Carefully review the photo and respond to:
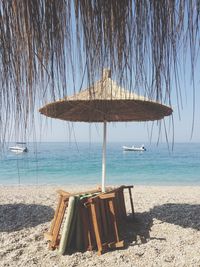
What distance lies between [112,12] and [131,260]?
3168mm

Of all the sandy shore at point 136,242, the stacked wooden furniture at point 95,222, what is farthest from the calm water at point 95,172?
the stacked wooden furniture at point 95,222

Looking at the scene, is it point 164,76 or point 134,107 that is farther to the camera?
point 134,107

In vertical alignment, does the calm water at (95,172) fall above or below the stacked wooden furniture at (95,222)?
below

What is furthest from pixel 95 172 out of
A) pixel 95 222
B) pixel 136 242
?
pixel 95 222

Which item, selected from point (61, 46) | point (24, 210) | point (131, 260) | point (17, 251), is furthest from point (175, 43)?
point (24, 210)

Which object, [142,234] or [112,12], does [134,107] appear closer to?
[142,234]

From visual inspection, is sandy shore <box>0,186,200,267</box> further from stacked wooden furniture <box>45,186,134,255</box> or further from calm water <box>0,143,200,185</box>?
calm water <box>0,143,200,185</box>

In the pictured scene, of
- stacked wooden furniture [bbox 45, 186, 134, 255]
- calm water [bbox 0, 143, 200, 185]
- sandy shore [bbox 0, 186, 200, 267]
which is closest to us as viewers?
sandy shore [bbox 0, 186, 200, 267]

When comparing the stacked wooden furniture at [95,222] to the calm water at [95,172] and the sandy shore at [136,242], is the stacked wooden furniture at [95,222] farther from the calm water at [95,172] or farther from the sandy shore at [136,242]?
the calm water at [95,172]

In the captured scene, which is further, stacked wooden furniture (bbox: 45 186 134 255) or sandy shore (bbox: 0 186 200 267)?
stacked wooden furniture (bbox: 45 186 134 255)

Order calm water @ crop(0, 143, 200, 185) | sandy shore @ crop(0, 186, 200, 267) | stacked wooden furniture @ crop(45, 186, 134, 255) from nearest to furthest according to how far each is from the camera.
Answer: sandy shore @ crop(0, 186, 200, 267)
stacked wooden furniture @ crop(45, 186, 134, 255)
calm water @ crop(0, 143, 200, 185)

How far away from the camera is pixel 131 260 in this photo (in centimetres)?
371

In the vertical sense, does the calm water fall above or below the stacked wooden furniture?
below

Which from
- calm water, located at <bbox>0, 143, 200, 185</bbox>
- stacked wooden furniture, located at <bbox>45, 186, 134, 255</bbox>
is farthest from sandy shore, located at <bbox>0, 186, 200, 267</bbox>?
calm water, located at <bbox>0, 143, 200, 185</bbox>
